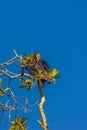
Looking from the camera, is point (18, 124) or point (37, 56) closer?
point (18, 124)

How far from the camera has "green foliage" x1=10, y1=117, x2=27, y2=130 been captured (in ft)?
34.2

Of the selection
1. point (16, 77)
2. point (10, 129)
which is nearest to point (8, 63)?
point (16, 77)

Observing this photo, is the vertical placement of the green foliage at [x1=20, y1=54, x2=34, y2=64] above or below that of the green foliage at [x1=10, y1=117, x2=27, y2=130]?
above

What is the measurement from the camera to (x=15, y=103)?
34.6ft

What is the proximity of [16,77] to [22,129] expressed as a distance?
0.77 m

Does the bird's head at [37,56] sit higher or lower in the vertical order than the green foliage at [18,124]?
higher

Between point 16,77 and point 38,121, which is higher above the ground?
point 16,77

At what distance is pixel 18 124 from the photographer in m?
10.4

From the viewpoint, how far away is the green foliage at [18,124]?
1042cm

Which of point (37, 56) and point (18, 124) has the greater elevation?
point (37, 56)

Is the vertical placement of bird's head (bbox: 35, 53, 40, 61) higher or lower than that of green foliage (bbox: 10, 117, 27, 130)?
higher

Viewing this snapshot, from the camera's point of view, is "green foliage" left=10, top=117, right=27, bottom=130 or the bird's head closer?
"green foliage" left=10, top=117, right=27, bottom=130

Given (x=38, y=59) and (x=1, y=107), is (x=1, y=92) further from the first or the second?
(x=38, y=59)

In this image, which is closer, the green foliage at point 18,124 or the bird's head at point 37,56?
the green foliage at point 18,124
